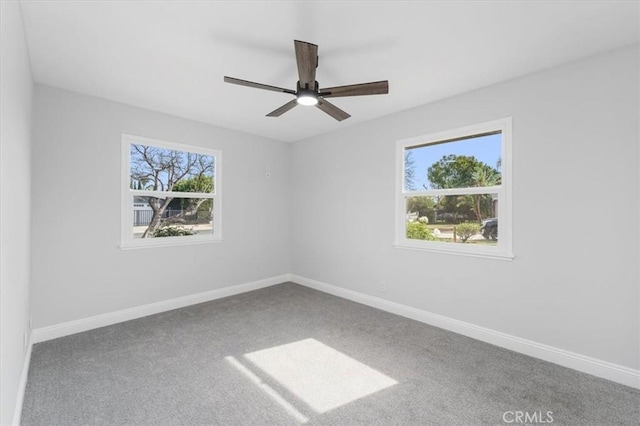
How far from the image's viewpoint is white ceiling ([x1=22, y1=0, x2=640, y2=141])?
190 centimetres

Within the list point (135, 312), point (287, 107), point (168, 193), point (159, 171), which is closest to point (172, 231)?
point (168, 193)

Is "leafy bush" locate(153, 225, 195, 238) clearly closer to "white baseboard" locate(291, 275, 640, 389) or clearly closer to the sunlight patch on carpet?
the sunlight patch on carpet

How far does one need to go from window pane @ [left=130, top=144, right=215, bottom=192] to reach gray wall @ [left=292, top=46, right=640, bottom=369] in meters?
2.64

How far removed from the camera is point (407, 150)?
3.71 metres

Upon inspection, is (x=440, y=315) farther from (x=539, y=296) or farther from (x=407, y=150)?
(x=407, y=150)

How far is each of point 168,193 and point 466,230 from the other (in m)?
3.64

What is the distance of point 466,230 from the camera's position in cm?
320

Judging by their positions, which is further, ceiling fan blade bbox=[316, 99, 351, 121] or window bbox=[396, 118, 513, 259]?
window bbox=[396, 118, 513, 259]

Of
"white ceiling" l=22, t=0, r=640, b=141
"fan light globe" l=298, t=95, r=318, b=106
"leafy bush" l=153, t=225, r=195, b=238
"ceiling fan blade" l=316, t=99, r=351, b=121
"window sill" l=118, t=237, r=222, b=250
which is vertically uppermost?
"white ceiling" l=22, t=0, r=640, b=141

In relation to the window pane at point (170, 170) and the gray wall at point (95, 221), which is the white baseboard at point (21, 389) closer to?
the gray wall at point (95, 221)

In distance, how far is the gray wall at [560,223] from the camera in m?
2.25

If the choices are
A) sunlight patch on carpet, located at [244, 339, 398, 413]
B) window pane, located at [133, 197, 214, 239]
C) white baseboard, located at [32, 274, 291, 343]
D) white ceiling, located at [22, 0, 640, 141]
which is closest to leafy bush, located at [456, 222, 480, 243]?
white ceiling, located at [22, 0, 640, 141]

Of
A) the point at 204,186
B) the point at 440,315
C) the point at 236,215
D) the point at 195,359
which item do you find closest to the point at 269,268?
the point at 236,215

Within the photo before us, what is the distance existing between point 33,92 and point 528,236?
4808mm
